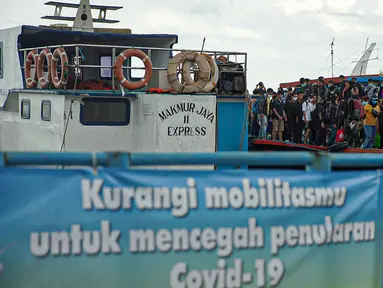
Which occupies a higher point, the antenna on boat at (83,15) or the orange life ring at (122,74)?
the antenna on boat at (83,15)

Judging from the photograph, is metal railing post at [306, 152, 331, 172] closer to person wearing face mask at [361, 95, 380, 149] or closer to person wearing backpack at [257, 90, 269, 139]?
person wearing face mask at [361, 95, 380, 149]

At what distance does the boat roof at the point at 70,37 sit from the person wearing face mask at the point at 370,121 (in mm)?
6712

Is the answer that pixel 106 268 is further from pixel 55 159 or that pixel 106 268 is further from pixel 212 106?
pixel 212 106

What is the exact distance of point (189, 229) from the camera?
4820mm

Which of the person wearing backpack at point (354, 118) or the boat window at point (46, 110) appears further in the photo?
the person wearing backpack at point (354, 118)

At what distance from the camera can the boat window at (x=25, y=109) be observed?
16.4 meters

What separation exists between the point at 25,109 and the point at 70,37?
7.93 ft

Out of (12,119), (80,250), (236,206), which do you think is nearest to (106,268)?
(80,250)

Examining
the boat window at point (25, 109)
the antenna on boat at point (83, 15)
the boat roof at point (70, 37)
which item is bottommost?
the boat window at point (25, 109)

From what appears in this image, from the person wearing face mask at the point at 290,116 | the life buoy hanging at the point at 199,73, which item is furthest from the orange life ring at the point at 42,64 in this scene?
the person wearing face mask at the point at 290,116

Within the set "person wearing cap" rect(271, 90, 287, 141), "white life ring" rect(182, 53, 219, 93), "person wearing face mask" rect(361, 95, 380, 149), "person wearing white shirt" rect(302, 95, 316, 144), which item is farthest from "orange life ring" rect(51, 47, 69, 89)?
"person wearing cap" rect(271, 90, 287, 141)

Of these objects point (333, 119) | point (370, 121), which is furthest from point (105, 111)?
point (333, 119)

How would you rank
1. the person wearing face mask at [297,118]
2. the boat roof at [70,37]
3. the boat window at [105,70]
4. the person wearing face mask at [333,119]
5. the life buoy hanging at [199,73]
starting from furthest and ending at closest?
the person wearing face mask at [297,118] → the person wearing face mask at [333,119] → the boat window at [105,70] → the boat roof at [70,37] → the life buoy hanging at [199,73]

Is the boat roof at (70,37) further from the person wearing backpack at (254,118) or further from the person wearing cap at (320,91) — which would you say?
the person wearing backpack at (254,118)
